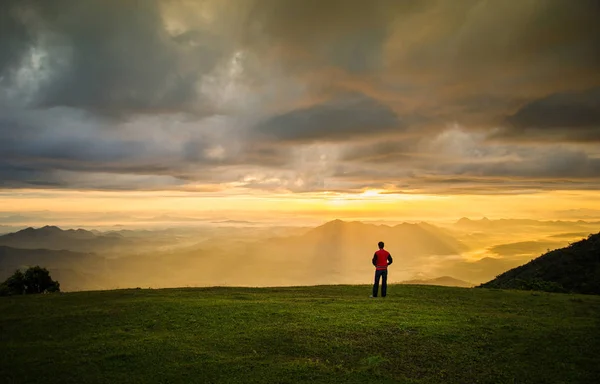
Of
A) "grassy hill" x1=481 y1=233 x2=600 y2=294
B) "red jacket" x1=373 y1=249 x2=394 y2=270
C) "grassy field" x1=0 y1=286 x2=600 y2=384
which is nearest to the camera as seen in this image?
"grassy field" x1=0 y1=286 x2=600 y2=384

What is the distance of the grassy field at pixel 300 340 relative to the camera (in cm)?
1491

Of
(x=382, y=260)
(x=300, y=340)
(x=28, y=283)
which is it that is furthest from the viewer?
(x=28, y=283)

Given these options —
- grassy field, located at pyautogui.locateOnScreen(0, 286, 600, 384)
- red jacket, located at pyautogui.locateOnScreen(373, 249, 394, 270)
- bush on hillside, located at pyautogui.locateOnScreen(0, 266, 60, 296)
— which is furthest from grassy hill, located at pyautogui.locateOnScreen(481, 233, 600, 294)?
bush on hillside, located at pyautogui.locateOnScreen(0, 266, 60, 296)

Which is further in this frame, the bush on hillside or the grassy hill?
the grassy hill

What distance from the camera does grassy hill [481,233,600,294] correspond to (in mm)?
36656

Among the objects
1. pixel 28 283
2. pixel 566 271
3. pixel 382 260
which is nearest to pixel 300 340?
pixel 382 260

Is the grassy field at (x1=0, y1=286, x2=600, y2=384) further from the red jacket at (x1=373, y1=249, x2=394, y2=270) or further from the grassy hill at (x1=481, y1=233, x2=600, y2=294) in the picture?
the grassy hill at (x1=481, y1=233, x2=600, y2=294)

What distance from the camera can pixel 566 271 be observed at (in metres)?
43.1

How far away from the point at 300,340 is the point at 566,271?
3861 centimetres

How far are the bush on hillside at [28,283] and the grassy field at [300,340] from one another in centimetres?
1008

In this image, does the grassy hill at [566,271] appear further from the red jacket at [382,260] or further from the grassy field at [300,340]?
the red jacket at [382,260]

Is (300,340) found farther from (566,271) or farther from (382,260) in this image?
(566,271)

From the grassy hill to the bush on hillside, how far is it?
43.3m

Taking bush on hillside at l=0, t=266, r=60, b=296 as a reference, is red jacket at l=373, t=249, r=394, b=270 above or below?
above
